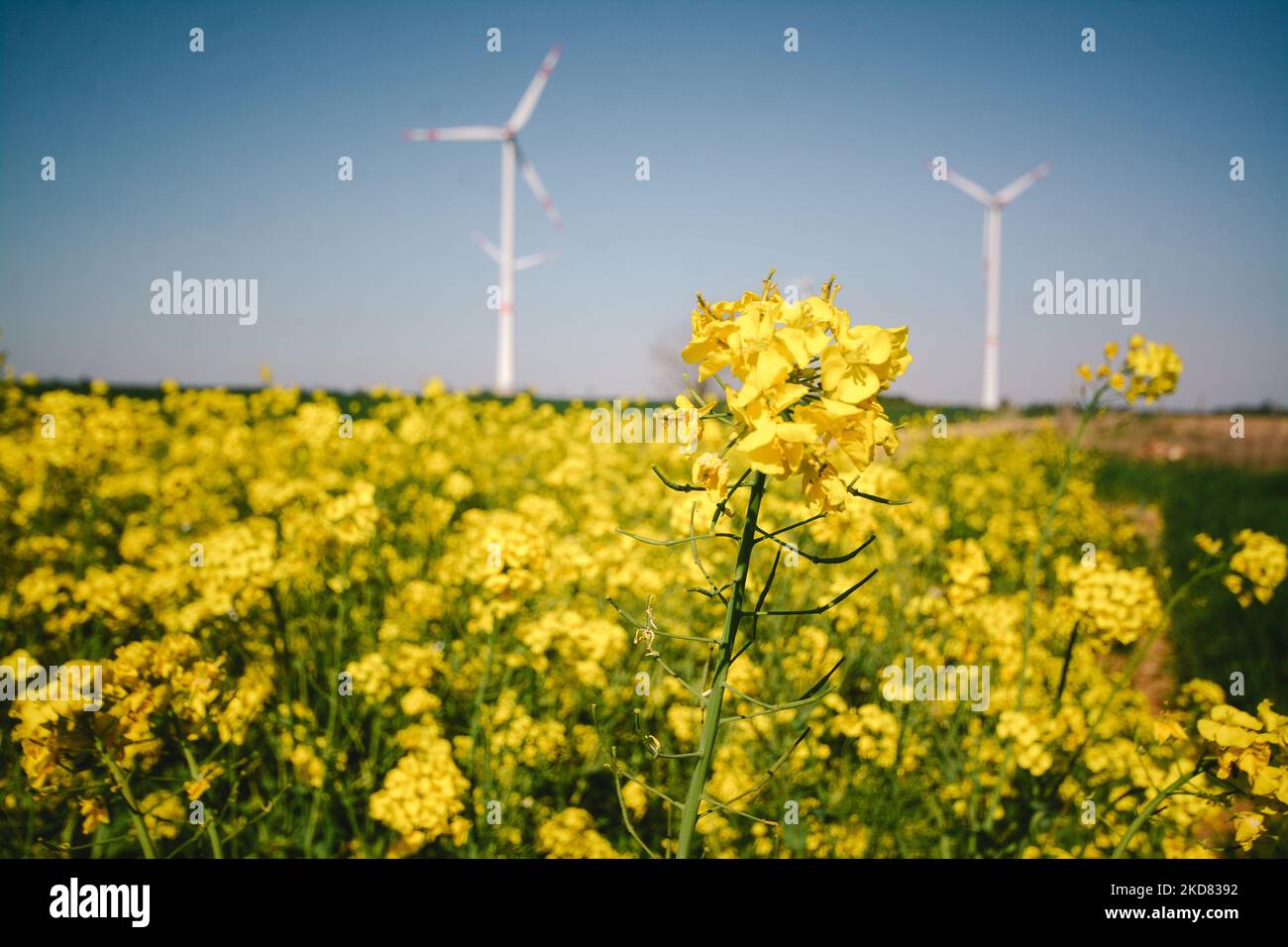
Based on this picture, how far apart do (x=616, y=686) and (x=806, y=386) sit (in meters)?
2.05

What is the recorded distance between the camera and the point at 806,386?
0.96 m

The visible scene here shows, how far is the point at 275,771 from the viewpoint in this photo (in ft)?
8.34

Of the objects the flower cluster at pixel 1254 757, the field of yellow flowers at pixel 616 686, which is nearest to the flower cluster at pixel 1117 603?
the field of yellow flowers at pixel 616 686

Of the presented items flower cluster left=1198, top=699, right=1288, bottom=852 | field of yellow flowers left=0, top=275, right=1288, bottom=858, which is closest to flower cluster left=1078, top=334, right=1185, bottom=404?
field of yellow flowers left=0, top=275, right=1288, bottom=858

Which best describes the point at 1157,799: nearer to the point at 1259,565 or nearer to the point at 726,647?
the point at 1259,565

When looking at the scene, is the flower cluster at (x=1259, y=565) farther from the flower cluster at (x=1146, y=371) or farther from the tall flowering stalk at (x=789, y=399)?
the tall flowering stalk at (x=789, y=399)

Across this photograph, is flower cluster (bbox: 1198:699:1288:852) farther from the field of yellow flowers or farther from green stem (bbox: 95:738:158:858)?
green stem (bbox: 95:738:158:858)

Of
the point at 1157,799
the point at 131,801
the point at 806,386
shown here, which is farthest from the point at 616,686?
the point at 806,386

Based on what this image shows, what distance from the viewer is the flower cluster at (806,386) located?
2.92 feet

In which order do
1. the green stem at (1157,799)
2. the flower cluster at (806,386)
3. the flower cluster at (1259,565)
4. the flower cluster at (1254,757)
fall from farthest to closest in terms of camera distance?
the flower cluster at (1259,565) < the green stem at (1157,799) < the flower cluster at (1254,757) < the flower cluster at (806,386)

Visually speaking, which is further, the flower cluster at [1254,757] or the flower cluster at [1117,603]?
the flower cluster at [1117,603]

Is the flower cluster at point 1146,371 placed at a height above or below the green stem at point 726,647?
above

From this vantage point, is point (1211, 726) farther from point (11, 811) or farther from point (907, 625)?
point (11, 811)
